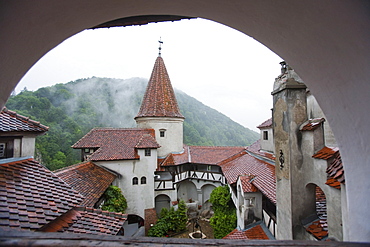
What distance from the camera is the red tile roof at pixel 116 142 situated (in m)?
12.7

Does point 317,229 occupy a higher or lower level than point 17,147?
lower

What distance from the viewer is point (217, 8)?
51.5 inches

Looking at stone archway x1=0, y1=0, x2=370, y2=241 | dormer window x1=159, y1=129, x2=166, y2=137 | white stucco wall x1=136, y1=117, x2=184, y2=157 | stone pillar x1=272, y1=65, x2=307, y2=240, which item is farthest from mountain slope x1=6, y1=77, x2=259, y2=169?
stone archway x1=0, y1=0, x2=370, y2=241

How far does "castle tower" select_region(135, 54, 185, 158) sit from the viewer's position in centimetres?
1555

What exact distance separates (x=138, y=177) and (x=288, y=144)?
11.2m

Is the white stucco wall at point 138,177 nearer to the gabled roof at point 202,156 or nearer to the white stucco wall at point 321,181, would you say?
the gabled roof at point 202,156

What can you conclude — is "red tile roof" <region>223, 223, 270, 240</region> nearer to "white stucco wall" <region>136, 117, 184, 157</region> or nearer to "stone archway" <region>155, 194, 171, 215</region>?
"stone archway" <region>155, 194, 171, 215</region>

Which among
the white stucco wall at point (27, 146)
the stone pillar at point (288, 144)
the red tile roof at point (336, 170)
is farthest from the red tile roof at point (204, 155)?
the red tile roof at point (336, 170)

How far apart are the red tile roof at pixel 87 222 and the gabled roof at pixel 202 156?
9.06 m

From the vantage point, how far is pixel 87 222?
15.4 feet

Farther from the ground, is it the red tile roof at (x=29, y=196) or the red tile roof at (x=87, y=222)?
the red tile roof at (x=29, y=196)

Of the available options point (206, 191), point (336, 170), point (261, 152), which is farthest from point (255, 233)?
point (206, 191)

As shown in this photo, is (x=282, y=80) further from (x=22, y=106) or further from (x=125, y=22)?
(x=22, y=106)

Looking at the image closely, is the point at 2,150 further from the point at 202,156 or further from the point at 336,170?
the point at 202,156
